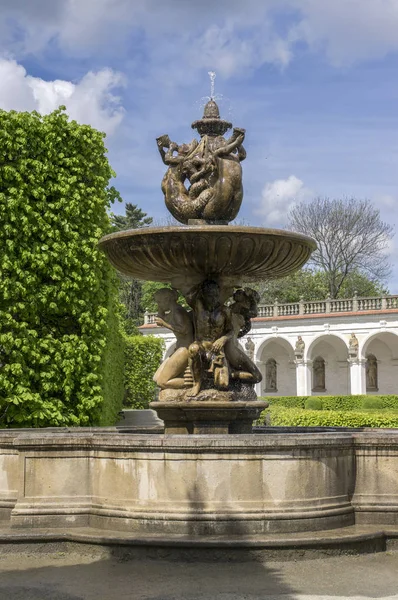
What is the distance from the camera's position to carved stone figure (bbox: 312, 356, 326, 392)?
54281 mm

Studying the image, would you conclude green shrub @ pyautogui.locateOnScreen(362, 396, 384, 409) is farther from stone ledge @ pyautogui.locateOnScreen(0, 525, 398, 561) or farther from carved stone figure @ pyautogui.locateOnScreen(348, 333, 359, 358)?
stone ledge @ pyautogui.locateOnScreen(0, 525, 398, 561)

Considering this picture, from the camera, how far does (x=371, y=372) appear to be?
52250mm

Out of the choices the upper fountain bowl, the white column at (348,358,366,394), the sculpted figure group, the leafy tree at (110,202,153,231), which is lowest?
the sculpted figure group

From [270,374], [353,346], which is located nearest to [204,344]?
[353,346]

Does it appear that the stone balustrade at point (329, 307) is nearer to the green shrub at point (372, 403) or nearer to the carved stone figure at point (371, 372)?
the carved stone figure at point (371, 372)

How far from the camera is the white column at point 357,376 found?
50500 millimetres

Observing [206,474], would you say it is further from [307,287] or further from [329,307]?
[307,287]

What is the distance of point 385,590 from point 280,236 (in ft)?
14.8

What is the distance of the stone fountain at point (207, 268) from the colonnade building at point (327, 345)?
39.1m

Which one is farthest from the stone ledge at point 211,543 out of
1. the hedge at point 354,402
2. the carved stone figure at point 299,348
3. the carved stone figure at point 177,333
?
the carved stone figure at point 299,348

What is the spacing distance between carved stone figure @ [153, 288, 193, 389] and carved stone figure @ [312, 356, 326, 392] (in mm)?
44220

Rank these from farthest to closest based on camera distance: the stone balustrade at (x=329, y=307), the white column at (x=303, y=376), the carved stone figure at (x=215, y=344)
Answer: the white column at (x=303, y=376) → the stone balustrade at (x=329, y=307) → the carved stone figure at (x=215, y=344)

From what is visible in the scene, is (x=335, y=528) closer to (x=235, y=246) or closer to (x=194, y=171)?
(x=235, y=246)

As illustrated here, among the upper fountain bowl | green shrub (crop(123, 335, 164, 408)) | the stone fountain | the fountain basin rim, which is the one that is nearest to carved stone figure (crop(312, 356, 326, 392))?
green shrub (crop(123, 335, 164, 408))
